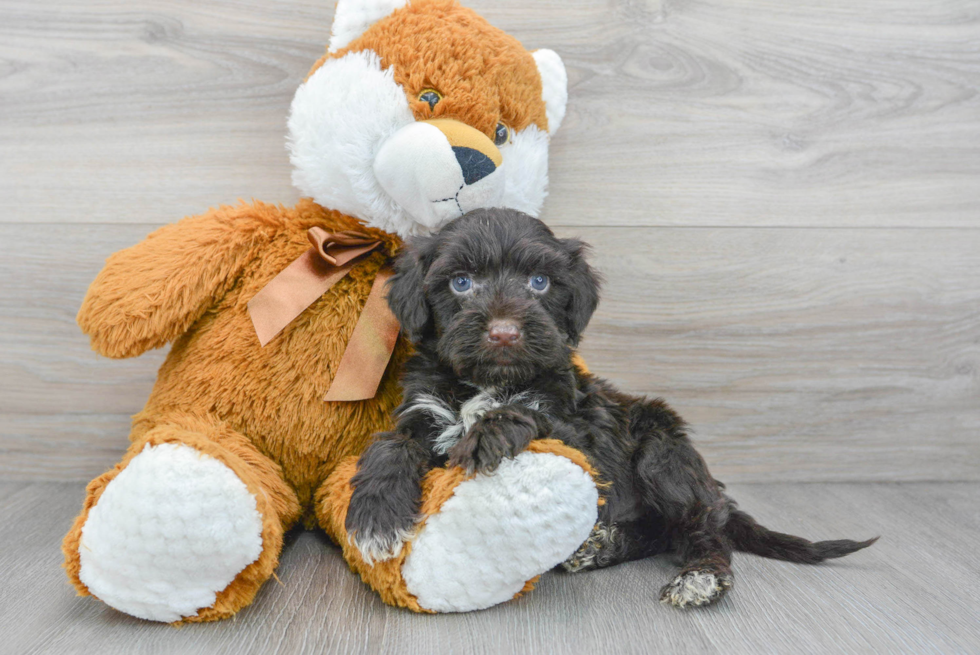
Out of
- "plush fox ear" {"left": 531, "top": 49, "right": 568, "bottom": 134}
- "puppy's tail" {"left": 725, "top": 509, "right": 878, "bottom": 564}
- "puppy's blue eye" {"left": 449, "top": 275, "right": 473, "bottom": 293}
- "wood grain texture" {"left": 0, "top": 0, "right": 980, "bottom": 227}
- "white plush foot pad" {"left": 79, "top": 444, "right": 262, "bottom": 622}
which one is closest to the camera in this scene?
"white plush foot pad" {"left": 79, "top": 444, "right": 262, "bottom": 622}

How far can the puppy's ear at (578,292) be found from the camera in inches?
56.1

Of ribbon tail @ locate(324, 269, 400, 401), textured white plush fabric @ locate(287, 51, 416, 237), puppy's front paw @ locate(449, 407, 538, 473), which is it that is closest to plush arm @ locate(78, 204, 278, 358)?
textured white plush fabric @ locate(287, 51, 416, 237)

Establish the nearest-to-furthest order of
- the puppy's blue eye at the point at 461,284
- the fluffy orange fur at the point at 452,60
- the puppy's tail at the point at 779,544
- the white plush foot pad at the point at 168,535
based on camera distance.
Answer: the white plush foot pad at the point at 168,535, the puppy's blue eye at the point at 461,284, the fluffy orange fur at the point at 452,60, the puppy's tail at the point at 779,544

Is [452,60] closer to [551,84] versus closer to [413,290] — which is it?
[551,84]

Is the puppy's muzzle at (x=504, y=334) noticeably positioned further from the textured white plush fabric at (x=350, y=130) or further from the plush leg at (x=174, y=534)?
the plush leg at (x=174, y=534)

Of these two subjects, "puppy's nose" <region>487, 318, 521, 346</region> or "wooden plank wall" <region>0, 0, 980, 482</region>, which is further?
"wooden plank wall" <region>0, 0, 980, 482</region>

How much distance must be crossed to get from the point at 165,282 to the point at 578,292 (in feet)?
2.97

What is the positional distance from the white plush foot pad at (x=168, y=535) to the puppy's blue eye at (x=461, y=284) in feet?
1.81

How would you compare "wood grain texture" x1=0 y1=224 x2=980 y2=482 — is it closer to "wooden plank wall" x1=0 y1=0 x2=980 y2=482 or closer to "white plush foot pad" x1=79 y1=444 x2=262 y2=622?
"wooden plank wall" x1=0 y1=0 x2=980 y2=482

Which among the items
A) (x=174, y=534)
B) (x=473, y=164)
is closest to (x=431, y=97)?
(x=473, y=164)

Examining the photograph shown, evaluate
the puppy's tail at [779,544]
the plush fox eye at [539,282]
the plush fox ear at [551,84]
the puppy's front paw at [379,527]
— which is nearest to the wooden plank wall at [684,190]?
the plush fox ear at [551,84]

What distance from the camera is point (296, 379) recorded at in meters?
1.52

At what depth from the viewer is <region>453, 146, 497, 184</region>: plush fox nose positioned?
139 centimetres

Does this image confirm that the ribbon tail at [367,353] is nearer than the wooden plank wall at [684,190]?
Yes
